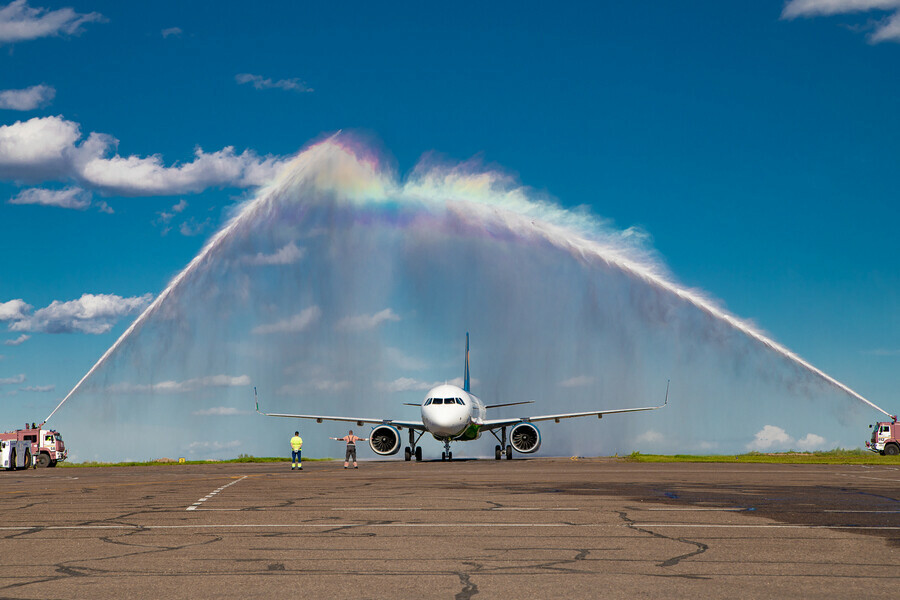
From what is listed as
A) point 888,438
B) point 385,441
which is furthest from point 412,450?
point 888,438

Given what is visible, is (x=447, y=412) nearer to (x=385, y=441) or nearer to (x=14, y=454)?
(x=385, y=441)

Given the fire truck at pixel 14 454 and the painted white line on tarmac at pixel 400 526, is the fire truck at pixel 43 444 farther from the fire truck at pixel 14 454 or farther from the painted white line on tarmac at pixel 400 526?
the painted white line on tarmac at pixel 400 526

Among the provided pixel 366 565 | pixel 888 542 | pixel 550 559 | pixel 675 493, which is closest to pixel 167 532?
pixel 366 565

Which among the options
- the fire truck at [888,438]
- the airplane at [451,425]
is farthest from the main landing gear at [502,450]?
the fire truck at [888,438]

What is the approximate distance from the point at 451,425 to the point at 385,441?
18.9 ft

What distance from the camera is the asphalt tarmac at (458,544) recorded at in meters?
9.73

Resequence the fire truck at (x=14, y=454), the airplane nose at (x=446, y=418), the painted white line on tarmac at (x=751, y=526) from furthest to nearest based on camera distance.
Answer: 1. the fire truck at (x=14, y=454)
2. the airplane nose at (x=446, y=418)
3. the painted white line on tarmac at (x=751, y=526)

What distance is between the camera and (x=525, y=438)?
191 feet

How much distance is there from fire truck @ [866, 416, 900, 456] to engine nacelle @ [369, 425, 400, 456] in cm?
3576

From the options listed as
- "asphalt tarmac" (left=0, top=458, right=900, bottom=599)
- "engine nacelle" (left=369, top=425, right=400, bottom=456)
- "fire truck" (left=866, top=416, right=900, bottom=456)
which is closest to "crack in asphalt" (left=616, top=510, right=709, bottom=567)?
"asphalt tarmac" (left=0, top=458, right=900, bottom=599)

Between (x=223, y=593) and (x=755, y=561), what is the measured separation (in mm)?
6394

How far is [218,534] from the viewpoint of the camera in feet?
47.9

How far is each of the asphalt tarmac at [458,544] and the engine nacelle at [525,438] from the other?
33825mm

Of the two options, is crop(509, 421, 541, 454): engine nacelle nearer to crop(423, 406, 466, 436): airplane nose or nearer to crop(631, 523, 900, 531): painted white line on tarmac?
crop(423, 406, 466, 436): airplane nose
